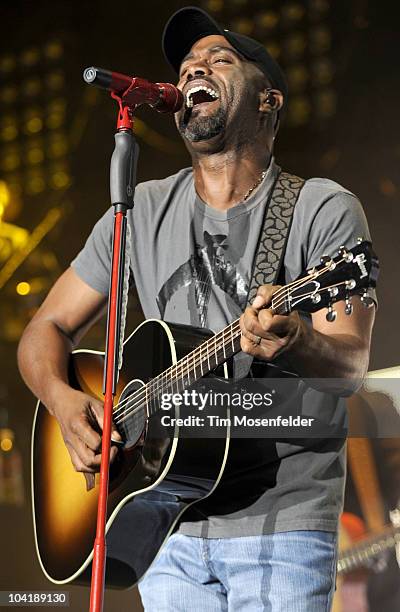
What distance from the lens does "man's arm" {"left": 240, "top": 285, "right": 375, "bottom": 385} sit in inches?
58.1

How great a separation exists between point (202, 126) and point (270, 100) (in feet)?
0.72

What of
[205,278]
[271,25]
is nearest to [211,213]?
[205,278]

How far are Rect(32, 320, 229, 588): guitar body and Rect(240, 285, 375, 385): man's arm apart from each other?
265 millimetres

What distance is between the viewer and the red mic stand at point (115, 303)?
54.7 inches

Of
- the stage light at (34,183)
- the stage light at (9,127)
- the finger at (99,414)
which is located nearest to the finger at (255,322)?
the finger at (99,414)

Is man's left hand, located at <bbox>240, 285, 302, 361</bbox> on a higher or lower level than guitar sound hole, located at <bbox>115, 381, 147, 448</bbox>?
higher

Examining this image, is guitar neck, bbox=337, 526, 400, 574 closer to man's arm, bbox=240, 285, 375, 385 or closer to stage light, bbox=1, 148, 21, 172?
man's arm, bbox=240, 285, 375, 385

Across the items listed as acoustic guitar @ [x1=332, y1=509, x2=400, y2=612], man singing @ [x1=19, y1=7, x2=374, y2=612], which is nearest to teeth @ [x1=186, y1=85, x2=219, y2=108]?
man singing @ [x1=19, y1=7, x2=374, y2=612]

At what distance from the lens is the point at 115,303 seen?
1488 millimetres

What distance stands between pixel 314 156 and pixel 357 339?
2.75 ft

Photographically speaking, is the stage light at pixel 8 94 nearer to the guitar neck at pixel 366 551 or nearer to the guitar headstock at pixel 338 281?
the guitar headstock at pixel 338 281

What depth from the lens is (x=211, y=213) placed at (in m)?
1.98

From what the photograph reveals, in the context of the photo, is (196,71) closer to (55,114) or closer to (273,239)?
(273,239)

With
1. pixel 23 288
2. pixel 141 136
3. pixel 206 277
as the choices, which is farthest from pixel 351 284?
pixel 23 288
